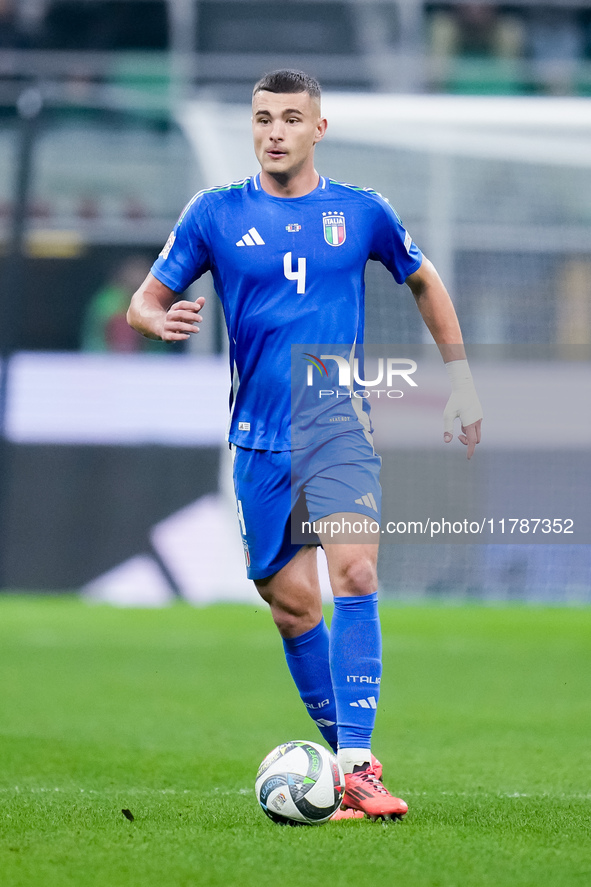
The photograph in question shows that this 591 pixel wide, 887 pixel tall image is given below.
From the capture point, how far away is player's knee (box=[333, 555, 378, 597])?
3.79m

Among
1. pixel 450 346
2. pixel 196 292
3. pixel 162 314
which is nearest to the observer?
pixel 162 314

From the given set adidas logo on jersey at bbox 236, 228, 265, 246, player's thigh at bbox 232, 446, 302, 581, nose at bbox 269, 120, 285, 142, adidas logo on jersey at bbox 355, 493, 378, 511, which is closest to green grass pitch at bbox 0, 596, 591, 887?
player's thigh at bbox 232, 446, 302, 581

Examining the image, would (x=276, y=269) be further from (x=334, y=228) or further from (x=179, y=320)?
(x=179, y=320)

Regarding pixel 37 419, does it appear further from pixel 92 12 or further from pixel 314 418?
pixel 314 418

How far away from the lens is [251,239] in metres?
4.03

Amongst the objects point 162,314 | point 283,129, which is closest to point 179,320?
point 162,314

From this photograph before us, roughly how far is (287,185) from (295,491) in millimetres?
981

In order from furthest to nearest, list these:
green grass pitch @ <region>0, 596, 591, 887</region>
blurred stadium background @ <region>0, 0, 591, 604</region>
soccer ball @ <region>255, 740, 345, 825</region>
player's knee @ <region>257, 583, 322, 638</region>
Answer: blurred stadium background @ <region>0, 0, 591, 604</region> → player's knee @ <region>257, 583, 322, 638</region> → soccer ball @ <region>255, 740, 345, 825</region> → green grass pitch @ <region>0, 596, 591, 887</region>

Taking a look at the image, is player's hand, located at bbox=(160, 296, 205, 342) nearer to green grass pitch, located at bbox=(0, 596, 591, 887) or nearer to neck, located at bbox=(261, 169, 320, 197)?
neck, located at bbox=(261, 169, 320, 197)

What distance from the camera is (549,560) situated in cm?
1165

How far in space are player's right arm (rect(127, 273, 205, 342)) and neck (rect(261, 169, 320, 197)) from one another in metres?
0.46

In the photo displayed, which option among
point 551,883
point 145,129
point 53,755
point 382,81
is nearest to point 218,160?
point 145,129

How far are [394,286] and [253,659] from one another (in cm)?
423

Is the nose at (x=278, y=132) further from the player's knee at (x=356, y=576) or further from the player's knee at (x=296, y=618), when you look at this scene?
the player's knee at (x=296, y=618)
